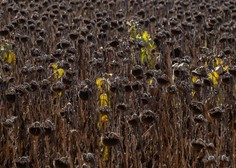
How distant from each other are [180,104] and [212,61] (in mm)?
958

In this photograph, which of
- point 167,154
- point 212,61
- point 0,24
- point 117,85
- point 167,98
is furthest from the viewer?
point 0,24

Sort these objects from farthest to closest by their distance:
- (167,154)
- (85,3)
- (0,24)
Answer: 1. (85,3)
2. (0,24)
3. (167,154)

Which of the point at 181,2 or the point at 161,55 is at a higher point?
the point at 181,2

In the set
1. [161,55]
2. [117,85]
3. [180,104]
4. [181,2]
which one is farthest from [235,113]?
[181,2]

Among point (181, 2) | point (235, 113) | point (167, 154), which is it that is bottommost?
point (167, 154)

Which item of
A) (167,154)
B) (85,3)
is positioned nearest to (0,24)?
(85,3)

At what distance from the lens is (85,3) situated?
23.2 ft

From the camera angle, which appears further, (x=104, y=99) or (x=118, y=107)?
(x=104, y=99)

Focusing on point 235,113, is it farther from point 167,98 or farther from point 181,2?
point 181,2

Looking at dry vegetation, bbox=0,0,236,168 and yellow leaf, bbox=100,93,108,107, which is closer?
dry vegetation, bbox=0,0,236,168

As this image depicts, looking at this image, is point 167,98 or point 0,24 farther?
point 0,24

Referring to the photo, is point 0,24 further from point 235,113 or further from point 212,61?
point 235,113

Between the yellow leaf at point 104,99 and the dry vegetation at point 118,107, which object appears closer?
the dry vegetation at point 118,107

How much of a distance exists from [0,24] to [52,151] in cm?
300
